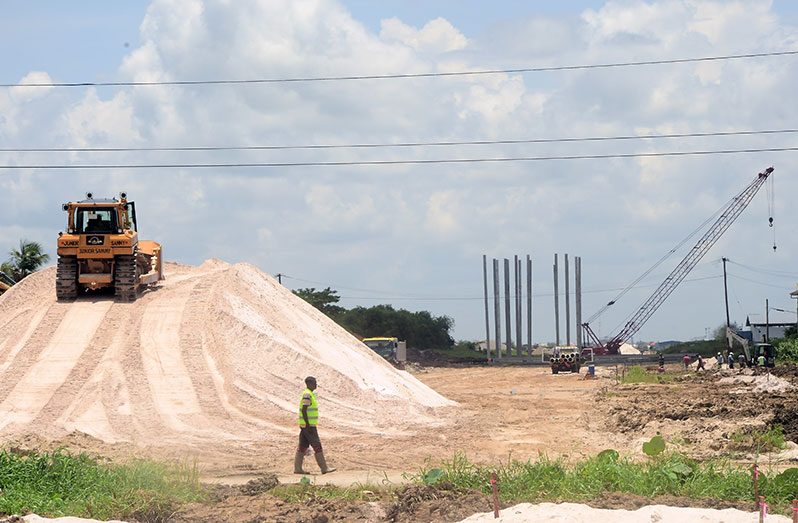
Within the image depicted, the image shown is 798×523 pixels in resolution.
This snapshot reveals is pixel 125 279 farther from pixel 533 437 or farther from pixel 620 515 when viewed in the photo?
pixel 620 515

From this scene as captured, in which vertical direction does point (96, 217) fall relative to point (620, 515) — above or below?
above

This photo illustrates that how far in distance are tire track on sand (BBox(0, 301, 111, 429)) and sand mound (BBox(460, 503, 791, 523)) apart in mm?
13977

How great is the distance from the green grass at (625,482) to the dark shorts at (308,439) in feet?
13.6

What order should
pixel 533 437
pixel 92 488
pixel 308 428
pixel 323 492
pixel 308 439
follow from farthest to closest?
pixel 533 437 < pixel 308 439 < pixel 308 428 < pixel 323 492 < pixel 92 488

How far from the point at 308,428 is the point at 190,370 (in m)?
9.26

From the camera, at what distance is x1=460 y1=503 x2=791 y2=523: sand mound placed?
39.7ft

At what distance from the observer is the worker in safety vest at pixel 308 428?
1866 cm

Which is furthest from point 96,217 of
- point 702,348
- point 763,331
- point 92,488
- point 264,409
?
point 702,348

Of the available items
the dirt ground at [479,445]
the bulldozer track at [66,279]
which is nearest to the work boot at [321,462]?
the dirt ground at [479,445]

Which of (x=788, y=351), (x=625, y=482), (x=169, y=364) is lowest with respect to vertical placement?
(x=625, y=482)

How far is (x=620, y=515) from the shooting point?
12.4 meters

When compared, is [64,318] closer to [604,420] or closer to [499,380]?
[604,420]

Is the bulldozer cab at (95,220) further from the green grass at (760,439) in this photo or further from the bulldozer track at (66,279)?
the green grass at (760,439)

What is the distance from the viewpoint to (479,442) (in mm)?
23938
